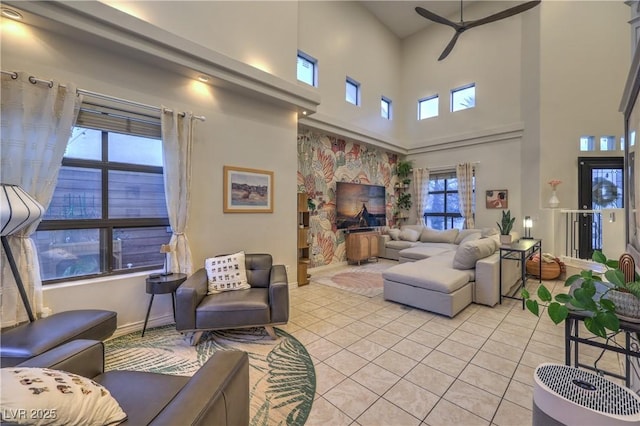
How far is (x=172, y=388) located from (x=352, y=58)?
7.01 metres

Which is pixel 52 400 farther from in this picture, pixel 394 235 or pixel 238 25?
pixel 394 235

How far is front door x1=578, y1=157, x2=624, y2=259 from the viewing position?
5246 mm

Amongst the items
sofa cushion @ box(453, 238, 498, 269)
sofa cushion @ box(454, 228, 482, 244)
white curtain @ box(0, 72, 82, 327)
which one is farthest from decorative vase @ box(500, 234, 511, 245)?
white curtain @ box(0, 72, 82, 327)

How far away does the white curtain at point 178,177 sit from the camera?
9.88 feet

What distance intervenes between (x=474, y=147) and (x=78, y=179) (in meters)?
7.63

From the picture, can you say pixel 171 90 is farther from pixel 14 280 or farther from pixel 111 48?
pixel 14 280

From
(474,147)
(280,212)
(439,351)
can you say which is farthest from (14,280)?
(474,147)

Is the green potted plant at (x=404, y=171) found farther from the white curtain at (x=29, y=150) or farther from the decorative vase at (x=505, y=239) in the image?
the white curtain at (x=29, y=150)

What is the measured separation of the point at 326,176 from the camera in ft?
19.4

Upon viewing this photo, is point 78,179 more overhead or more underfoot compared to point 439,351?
more overhead

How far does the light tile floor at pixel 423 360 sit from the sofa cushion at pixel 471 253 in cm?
60

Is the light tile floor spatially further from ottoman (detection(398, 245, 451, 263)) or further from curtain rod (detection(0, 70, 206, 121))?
curtain rod (detection(0, 70, 206, 121))

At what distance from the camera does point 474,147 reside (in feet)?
21.6

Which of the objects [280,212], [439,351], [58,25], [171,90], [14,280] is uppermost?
[58,25]
